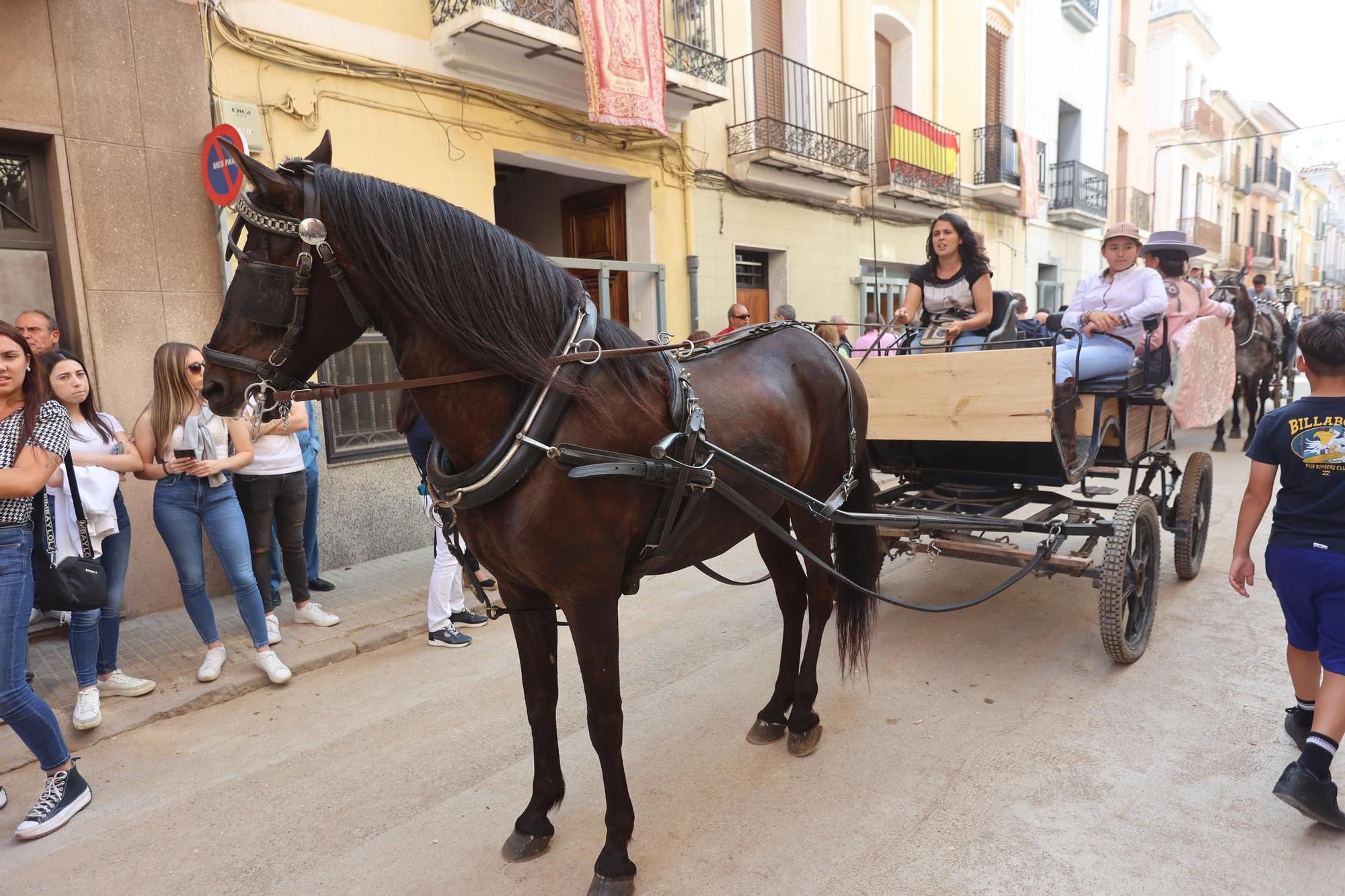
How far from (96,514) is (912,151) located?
11384 mm

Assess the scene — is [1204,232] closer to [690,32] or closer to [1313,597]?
[690,32]

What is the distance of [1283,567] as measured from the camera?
8.53 ft

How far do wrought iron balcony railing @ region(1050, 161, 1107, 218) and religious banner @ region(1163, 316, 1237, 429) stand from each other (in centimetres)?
1292

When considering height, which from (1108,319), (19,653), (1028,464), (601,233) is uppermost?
(601,233)

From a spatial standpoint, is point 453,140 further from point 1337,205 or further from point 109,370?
point 1337,205

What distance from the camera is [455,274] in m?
1.98

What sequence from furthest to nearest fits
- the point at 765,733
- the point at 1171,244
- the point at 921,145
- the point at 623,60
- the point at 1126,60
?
the point at 1126,60 → the point at 921,145 → the point at 623,60 → the point at 1171,244 → the point at 765,733

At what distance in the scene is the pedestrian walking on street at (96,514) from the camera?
3.47 meters

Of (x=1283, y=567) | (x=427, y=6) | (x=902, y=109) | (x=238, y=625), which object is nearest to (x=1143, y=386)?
(x=1283, y=567)

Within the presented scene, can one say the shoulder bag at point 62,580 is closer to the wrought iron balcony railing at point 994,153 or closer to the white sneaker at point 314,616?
the white sneaker at point 314,616

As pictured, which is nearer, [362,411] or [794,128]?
[362,411]

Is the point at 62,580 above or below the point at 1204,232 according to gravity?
below

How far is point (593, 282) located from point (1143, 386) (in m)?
6.06

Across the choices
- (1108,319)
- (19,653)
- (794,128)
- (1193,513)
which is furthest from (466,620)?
(794,128)
